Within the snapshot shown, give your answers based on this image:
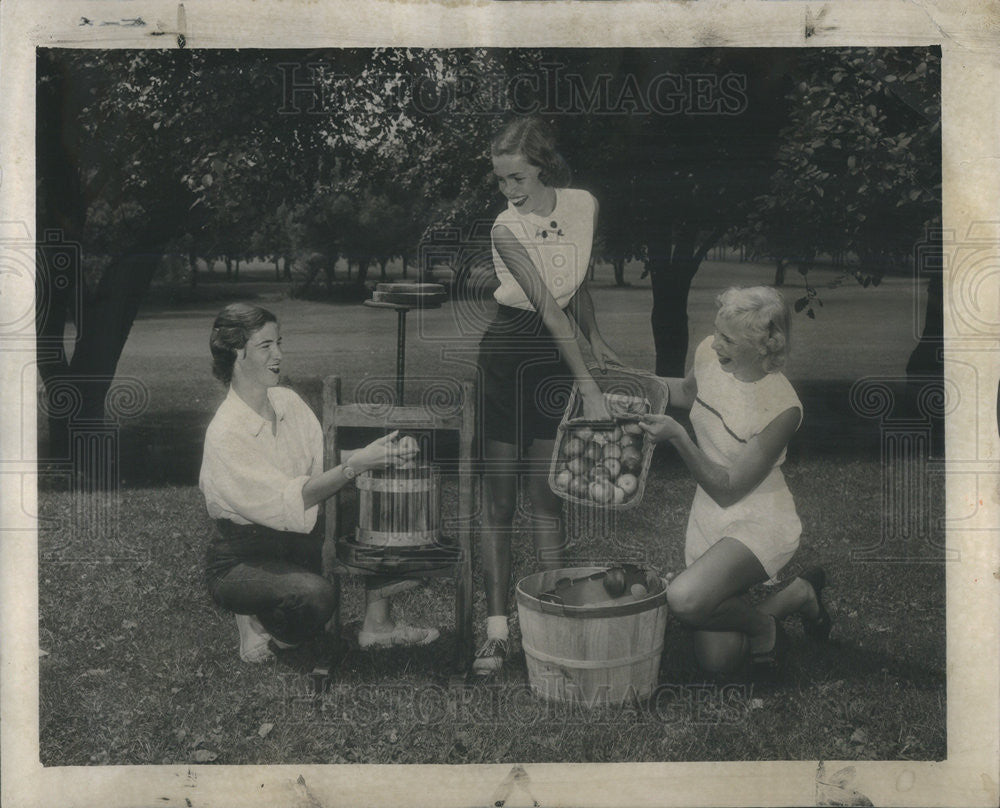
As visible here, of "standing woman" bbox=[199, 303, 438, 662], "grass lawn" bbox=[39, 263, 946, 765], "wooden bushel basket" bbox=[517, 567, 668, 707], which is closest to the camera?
"wooden bushel basket" bbox=[517, 567, 668, 707]

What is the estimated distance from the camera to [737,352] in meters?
4.36

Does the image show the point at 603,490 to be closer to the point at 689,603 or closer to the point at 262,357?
the point at 689,603

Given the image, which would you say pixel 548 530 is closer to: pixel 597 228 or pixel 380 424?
pixel 380 424

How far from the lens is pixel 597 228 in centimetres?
433

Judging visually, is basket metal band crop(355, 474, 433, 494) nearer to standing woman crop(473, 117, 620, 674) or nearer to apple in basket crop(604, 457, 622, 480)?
standing woman crop(473, 117, 620, 674)

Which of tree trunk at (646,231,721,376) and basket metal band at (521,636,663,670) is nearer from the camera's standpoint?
basket metal band at (521,636,663,670)

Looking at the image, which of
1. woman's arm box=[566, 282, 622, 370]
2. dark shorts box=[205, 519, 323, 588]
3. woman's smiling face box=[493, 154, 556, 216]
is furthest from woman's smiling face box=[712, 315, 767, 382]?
dark shorts box=[205, 519, 323, 588]

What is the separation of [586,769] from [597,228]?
241 centimetres

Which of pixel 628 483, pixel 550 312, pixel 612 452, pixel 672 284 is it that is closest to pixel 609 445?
pixel 612 452

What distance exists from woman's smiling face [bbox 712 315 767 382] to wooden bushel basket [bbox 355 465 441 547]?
4.67ft

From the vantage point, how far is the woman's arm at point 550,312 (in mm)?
4316

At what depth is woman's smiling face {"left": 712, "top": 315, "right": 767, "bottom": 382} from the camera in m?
4.35

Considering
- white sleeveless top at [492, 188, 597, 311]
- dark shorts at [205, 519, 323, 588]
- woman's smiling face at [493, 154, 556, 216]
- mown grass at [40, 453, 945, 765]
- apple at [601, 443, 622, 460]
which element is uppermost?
woman's smiling face at [493, 154, 556, 216]

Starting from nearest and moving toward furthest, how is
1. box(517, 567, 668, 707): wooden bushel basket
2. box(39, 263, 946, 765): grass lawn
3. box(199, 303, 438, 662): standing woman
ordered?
box(517, 567, 668, 707): wooden bushel basket, box(39, 263, 946, 765): grass lawn, box(199, 303, 438, 662): standing woman
